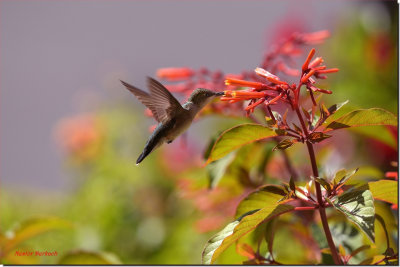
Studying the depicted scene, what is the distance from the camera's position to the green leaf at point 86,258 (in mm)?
1116

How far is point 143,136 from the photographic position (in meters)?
3.33

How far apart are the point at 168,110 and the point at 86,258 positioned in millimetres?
400

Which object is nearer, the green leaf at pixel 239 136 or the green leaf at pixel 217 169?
the green leaf at pixel 239 136

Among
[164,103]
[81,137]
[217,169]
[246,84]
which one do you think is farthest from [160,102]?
[81,137]

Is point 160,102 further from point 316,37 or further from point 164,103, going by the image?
point 316,37

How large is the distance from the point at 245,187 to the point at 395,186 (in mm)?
587

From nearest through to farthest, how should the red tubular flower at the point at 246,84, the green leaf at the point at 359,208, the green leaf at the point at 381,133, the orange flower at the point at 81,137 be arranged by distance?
the green leaf at the point at 359,208 → the red tubular flower at the point at 246,84 → the green leaf at the point at 381,133 → the orange flower at the point at 81,137

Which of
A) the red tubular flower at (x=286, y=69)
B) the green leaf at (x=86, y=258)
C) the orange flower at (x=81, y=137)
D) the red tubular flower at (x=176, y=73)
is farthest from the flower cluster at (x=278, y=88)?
the orange flower at (x=81, y=137)

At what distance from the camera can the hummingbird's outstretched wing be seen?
112cm

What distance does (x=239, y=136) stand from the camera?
84cm

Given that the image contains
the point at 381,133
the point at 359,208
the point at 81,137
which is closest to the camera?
the point at 359,208

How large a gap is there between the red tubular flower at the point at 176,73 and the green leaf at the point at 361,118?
1.69 feet

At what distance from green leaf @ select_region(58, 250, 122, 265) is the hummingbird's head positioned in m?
0.42

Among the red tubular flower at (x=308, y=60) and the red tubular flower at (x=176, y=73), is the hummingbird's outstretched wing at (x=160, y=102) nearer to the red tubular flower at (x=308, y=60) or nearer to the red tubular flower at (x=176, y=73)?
the red tubular flower at (x=176, y=73)
